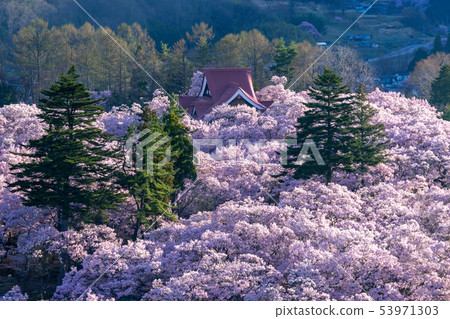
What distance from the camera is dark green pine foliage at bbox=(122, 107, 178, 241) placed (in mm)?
35875

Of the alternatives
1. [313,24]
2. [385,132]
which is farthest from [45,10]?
[385,132]

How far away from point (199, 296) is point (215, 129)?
25.6m

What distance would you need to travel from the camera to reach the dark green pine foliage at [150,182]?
35.9 metres

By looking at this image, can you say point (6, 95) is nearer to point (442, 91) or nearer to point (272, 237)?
point (442, 91)

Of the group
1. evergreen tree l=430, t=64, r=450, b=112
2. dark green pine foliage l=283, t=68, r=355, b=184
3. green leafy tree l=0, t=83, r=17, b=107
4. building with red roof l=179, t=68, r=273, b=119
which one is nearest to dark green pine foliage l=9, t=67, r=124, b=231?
dark green pine foliage l=283, t=68, r=355, b=184

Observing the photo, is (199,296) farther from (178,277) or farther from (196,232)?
(196,232)

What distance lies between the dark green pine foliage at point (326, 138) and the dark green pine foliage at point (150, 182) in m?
7.32

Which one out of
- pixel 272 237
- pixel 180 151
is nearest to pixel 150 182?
pixel 180 151

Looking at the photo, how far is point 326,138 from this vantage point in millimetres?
39781

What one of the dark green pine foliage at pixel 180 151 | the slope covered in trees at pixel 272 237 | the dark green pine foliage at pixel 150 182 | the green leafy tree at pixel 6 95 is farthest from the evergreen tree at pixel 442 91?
the green leafy tree at pixel 6 95

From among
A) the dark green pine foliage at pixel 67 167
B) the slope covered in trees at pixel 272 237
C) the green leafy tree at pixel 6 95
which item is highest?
the dark green pine foliage at pixel 67 167

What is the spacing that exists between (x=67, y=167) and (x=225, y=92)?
2997 centimetres

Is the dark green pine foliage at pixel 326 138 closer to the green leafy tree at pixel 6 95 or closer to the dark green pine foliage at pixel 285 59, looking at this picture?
the dark green pine foliage at pixel 285 59
